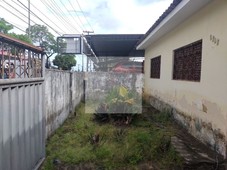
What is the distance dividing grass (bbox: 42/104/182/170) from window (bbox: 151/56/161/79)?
4.39m

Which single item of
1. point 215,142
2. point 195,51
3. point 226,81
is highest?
point 195,51

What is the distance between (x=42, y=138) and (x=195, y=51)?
4383 millimetres

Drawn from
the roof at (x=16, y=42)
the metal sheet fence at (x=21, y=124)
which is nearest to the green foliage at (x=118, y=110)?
the metal sheet fence at (x=21, y=124)

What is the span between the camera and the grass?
14.8 ft

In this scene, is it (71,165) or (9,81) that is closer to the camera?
(9,81)

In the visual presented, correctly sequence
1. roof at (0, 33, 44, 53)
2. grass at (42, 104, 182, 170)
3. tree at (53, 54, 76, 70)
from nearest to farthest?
roof at (0, 33, 44, 53) < grass at (42, 104, 182, 170) < tree at (53, 54, 76, 70)

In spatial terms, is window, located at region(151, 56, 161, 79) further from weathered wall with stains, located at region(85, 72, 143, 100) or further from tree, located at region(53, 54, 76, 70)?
tree, located at region(53, 54, 76, 70)

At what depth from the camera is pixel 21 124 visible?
136 inches

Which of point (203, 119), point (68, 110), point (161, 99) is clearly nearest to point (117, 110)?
point (68, 110)

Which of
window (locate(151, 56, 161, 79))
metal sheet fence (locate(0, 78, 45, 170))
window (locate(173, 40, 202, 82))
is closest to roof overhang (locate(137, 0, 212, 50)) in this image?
window (locate(173, 40, 202, 82))

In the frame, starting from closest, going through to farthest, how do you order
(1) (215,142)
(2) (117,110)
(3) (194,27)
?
(1) (215,142) < (3) (194,27) < (2) (117,110)

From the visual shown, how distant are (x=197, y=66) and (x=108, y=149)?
3.14 meters

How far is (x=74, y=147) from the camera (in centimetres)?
529

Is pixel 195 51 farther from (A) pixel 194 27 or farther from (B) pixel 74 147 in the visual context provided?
(B) pixel 74 147
